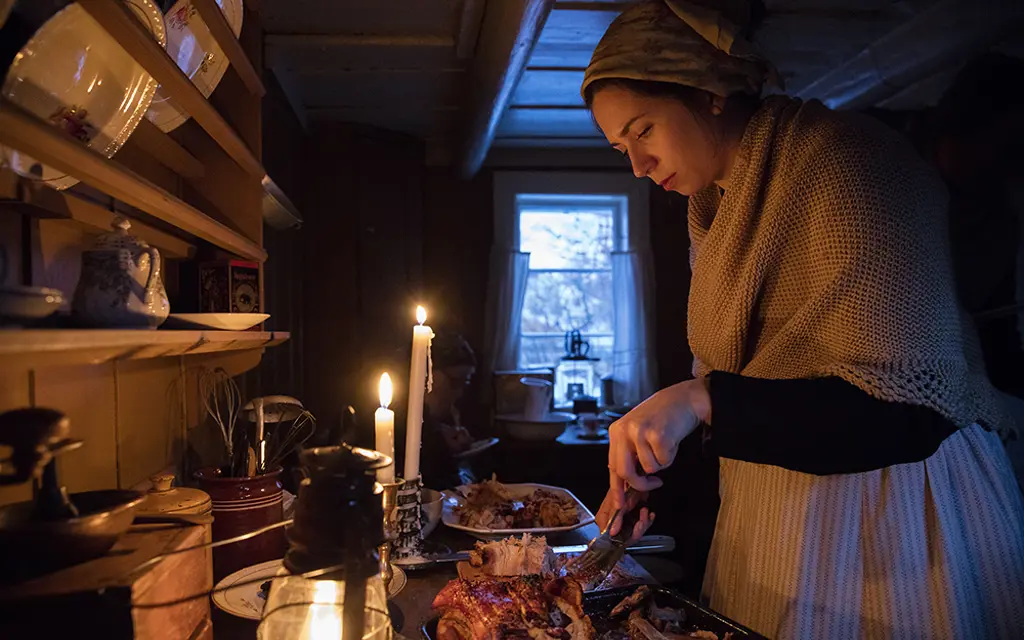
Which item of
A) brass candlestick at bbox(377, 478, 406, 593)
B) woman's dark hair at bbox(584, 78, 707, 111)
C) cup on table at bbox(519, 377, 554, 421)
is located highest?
woman's dark hair at bbox(584, 78, 707, 111)

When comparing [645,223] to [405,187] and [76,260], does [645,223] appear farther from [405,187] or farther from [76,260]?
[76,260]

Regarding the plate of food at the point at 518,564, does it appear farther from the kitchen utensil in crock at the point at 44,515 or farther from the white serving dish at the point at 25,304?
the white serving dish at the point at 25,304

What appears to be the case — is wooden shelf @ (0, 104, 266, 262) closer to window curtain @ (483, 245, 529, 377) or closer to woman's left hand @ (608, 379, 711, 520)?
woman's left hand @ (608, 379, 711, 520)

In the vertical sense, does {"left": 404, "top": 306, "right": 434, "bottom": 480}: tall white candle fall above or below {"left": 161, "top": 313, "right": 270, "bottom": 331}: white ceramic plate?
below

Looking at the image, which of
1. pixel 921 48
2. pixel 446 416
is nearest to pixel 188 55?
pixel 446 416

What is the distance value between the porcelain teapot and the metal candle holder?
1.85 feet

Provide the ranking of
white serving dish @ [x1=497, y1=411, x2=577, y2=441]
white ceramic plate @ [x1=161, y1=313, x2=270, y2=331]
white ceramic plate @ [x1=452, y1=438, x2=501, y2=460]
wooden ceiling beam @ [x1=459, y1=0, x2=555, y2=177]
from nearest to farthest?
white ceramic plate @ [x1=161, y1=313, x2=270, y2=331] < wooden ceiling beam @ [x1=459, y1=0, x2=555, y2=177] < white ceramic plate @ [x1=452, y1=438, x2=501, y2=460] < white serving dish @ [x1=497, y1=411, x2=577, y2=441]

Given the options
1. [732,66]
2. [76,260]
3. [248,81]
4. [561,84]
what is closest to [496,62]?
[561,84]

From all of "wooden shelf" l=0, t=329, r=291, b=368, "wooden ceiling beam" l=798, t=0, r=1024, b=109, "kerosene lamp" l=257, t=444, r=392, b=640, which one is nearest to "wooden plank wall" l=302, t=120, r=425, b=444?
"wooden ceiling beam" l=798, t=0, r=1024, b=109

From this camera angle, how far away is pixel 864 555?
1.03 metres

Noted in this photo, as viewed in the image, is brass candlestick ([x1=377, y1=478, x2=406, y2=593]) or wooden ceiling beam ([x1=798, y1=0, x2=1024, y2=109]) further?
wooden ceiling beam ([x1=798, y1=0, x2=1024, y2=109])

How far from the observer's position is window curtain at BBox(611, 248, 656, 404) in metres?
4.49

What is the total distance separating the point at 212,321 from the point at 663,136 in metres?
0.83

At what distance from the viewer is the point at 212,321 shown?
1.08m
